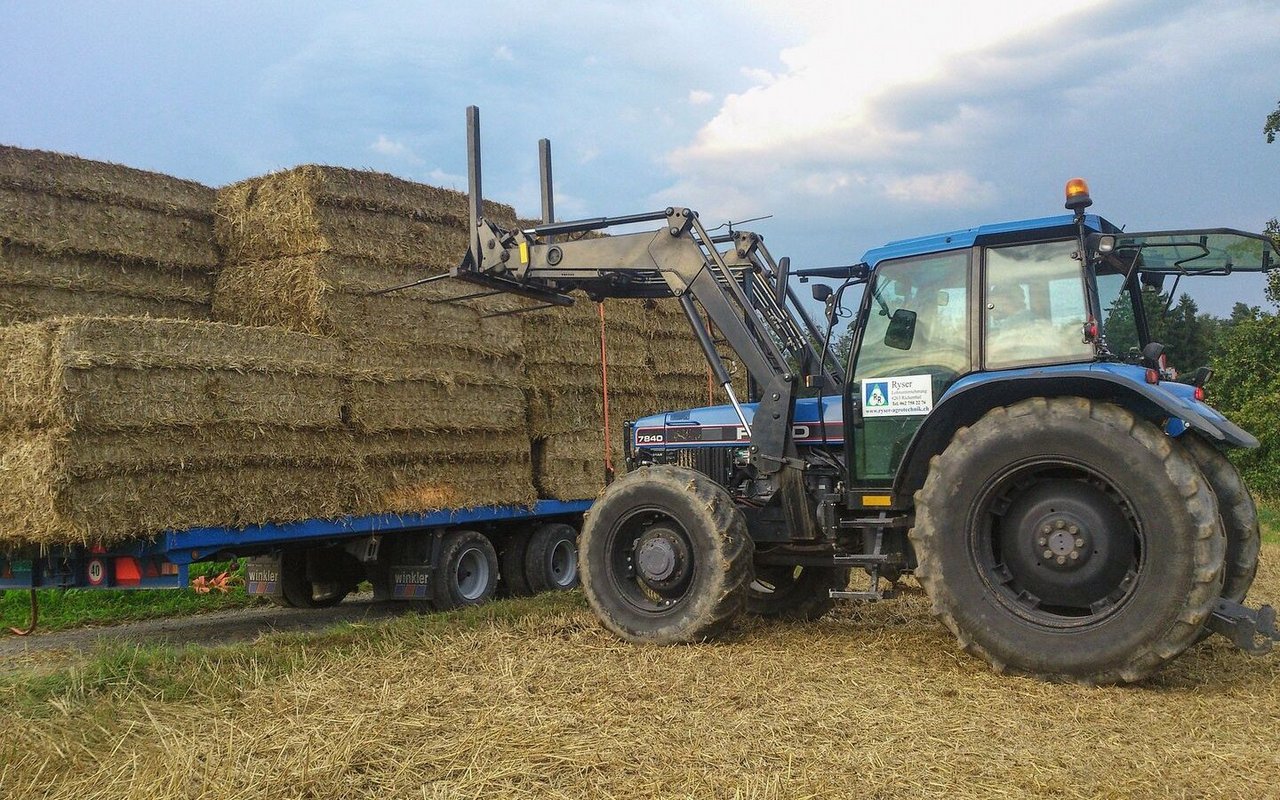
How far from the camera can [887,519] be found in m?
6.40

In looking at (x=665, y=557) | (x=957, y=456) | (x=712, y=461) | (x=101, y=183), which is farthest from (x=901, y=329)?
(x=101, y=183)

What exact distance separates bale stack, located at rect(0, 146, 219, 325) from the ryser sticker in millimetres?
6294

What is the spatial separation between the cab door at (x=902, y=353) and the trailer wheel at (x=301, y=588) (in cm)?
491

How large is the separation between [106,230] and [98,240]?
0.43ft

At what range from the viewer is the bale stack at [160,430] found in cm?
661

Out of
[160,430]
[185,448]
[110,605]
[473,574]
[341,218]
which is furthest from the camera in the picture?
[110,605]

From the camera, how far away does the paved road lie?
8.23 m

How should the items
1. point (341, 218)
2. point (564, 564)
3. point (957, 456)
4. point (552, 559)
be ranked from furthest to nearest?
point (564, 564) < point (552, 559) < point (341, 218) < point (957, 456)

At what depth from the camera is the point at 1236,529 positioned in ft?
19.6

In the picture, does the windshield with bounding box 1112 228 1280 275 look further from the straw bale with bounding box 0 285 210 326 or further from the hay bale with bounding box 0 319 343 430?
the straw bale with bounding box 0 285 210 326

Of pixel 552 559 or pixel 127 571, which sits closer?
pixel 127 571

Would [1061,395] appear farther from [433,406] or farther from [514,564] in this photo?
[514,564]

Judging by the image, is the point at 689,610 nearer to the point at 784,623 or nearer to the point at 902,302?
the point at 784,623

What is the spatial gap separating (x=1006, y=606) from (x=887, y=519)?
998 mm
